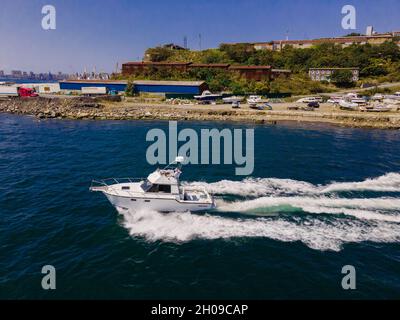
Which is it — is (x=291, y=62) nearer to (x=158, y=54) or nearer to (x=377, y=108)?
(x=377, y=108)

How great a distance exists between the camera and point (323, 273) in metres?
19.6

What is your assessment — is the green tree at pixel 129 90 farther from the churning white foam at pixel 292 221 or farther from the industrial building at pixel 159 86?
the churning white foam at pixel 292 221

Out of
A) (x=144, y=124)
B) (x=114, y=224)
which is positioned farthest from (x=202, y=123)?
(x=114, y=224)

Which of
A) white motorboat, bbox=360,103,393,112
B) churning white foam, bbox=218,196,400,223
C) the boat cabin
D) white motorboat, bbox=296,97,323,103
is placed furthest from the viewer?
white motorboat, bbox=296,97,323,103

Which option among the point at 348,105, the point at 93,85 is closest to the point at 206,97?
the point at 348,105

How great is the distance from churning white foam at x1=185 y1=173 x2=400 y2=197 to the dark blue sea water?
0.12m

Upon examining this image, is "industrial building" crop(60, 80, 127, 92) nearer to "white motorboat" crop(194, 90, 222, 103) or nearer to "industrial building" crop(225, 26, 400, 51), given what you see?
"white motorboat" crop(194, 90, 222, 103)

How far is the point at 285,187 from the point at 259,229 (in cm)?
939

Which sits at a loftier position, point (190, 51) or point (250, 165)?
point (190, 51)

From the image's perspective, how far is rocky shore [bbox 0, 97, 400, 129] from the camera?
217 ft

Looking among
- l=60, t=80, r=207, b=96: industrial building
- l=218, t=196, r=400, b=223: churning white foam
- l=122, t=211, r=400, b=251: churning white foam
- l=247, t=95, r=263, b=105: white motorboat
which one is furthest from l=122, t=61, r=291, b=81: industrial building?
l=122, t=211, r=400, b=251: churning white foam

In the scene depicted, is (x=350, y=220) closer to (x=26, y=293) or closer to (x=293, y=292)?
(x=293, y=292)
